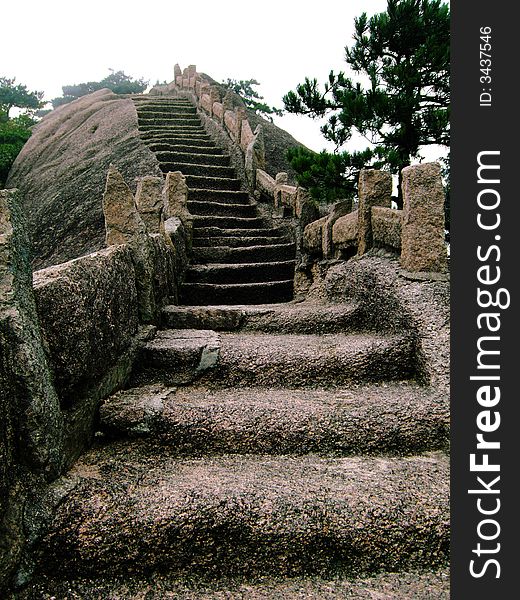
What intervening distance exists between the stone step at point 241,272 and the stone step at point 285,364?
2.57 m

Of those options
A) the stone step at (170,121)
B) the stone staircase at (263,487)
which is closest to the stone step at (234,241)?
the stone staircase at (263,487)

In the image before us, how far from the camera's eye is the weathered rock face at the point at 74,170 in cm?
902

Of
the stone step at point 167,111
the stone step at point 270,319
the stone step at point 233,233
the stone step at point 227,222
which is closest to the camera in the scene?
the stone step at point 270,319

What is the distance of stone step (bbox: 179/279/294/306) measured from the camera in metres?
5.26

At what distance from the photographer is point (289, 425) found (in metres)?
2.36

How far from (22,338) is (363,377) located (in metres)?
1.89

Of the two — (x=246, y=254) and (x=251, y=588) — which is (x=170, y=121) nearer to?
(x=246, y=254)

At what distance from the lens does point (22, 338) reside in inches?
69.2

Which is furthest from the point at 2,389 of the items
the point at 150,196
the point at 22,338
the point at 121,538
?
the point at 150,196

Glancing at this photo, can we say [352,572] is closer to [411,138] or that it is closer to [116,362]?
[116,362]

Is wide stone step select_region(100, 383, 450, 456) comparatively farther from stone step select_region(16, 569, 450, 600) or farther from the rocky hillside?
the rocky hillside

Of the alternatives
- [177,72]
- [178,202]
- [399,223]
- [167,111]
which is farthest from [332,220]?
[177,72]

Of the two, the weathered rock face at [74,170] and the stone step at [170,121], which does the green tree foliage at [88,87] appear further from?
the stone step at [170,121]

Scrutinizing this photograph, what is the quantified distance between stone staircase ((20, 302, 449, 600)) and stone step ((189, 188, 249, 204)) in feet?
19.4
